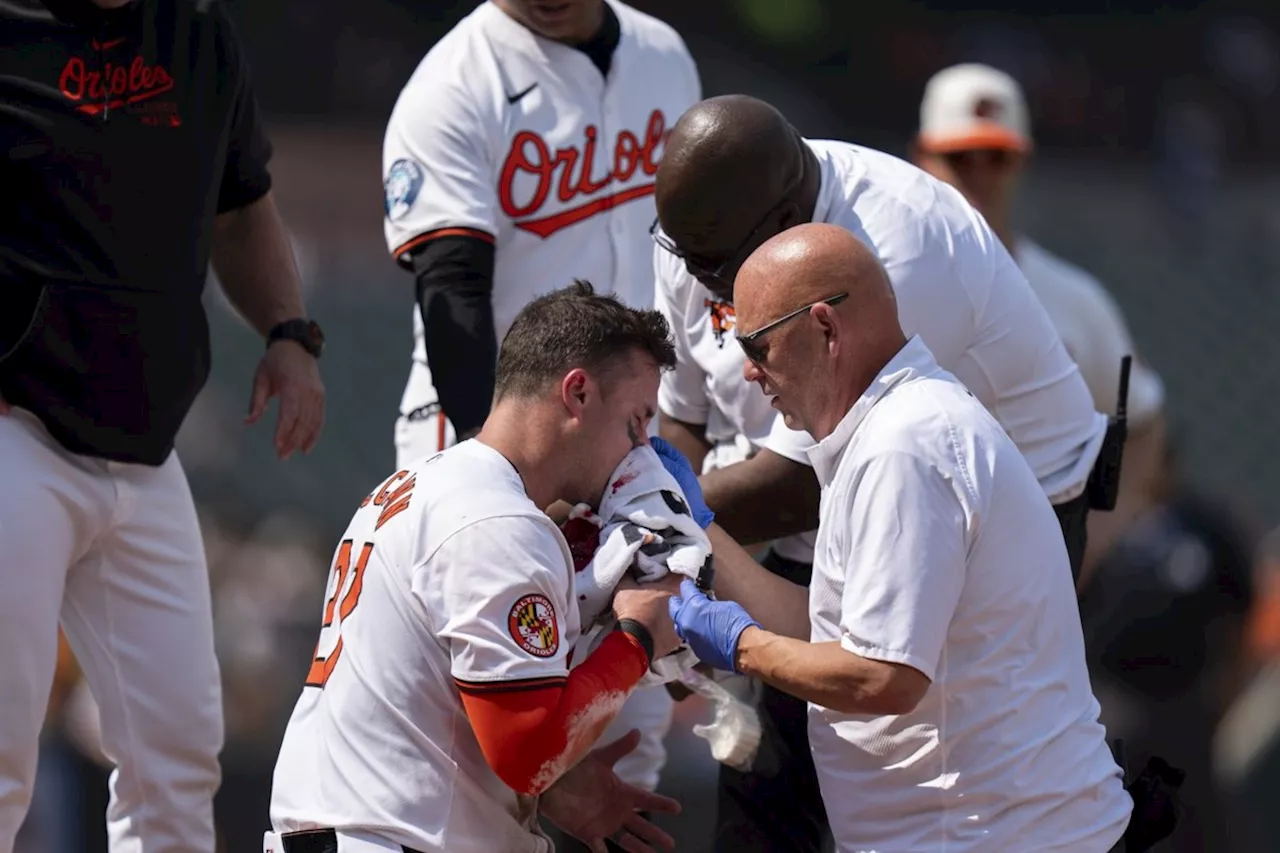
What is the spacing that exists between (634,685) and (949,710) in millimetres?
473

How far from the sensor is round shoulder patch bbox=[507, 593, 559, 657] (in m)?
2.60

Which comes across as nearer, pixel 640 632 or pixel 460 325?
pixel 640 632

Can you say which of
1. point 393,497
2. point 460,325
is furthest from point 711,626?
point 460,325

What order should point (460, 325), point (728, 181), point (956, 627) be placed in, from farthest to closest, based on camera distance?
point (460, 325), point (728, 181), point (956, 627)

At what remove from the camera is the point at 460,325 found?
386cm

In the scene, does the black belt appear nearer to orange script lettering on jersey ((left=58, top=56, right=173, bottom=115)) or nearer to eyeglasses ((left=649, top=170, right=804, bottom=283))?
eyeglasses ((left=649, top=170, right=804, bottom=283))

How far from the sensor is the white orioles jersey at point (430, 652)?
2.62 m

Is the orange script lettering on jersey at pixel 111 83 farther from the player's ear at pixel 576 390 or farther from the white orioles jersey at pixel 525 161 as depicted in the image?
the player's ear at pixel 576 390

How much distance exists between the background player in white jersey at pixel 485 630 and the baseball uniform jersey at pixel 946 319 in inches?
22.4

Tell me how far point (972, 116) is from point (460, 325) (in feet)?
7.53

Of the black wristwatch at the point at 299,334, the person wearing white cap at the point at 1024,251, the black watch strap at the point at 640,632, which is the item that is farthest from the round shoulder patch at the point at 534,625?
the person wearing white cap at the point at 1024,251

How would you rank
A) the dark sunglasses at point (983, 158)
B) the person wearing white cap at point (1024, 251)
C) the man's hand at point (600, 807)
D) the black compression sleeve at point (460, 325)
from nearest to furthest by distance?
the man's hand at point (600, 807) → the black compression sleeve at point (460, 325) → the person wearing white cap at point (1024, 251) → the dark sunglasses at point (983, 158)

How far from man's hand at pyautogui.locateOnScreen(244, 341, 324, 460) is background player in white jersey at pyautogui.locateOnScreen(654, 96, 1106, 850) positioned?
81cm

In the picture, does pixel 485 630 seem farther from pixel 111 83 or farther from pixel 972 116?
pixel 972 116
